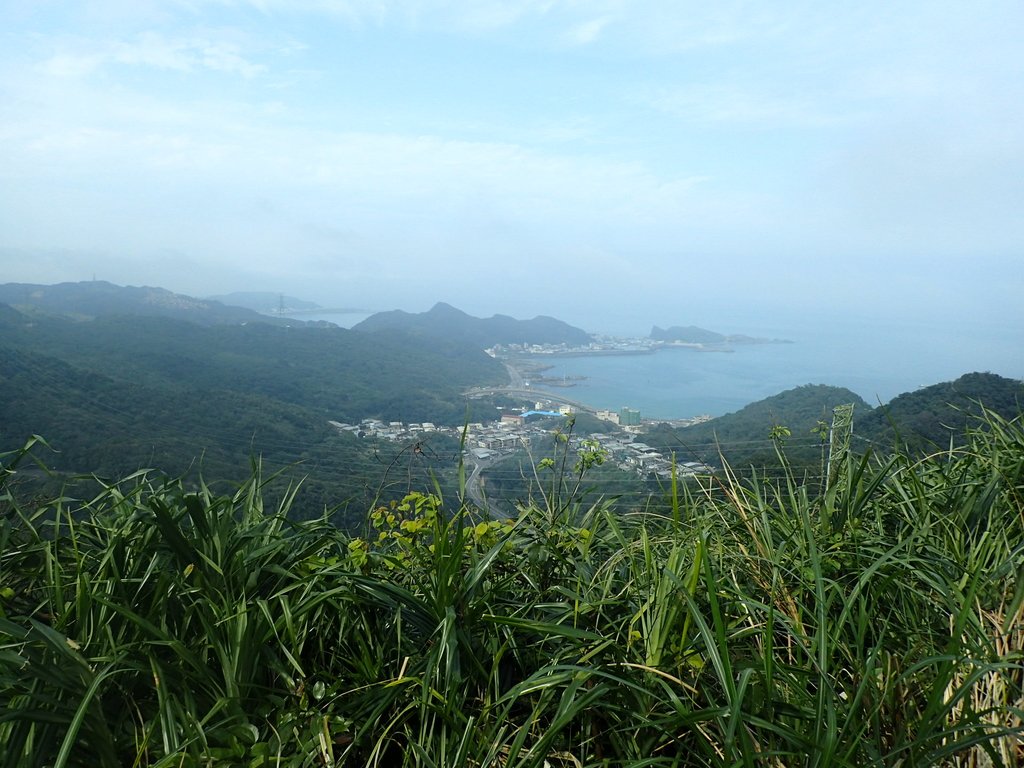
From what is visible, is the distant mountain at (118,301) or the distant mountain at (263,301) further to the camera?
the distant mountain at (263,301)

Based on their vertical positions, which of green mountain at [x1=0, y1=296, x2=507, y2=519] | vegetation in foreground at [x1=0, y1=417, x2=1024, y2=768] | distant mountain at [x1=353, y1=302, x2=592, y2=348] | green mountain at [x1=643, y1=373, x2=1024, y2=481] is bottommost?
green mountain at [x1=0, y1=296, x2=507, y2=519]

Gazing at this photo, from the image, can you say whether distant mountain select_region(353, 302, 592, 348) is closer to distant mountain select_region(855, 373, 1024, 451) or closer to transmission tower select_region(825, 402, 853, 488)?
distant mountain select_region(855, 373, 1024, 451)

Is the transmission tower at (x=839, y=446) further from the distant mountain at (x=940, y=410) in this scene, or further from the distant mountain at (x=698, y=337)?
the distant mountain at (x=698, y=337)

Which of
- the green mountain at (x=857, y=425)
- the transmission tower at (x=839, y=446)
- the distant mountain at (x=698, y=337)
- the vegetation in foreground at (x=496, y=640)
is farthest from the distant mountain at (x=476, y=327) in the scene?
the vegetation in foreground at (x=496, y=640)

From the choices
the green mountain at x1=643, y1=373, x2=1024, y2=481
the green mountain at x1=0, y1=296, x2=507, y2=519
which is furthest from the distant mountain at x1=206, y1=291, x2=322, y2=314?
the green mountain at x1=643, y1=373, x2=1024, y2=481

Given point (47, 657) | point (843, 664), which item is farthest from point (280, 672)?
point (843, 664)
